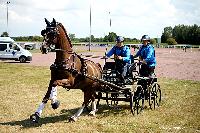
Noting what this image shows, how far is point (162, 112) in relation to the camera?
12844 millimetres

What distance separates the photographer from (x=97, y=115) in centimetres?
1214

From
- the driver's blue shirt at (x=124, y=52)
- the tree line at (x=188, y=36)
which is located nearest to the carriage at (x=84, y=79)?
the driver's blue shirt at (x=124, y=52)

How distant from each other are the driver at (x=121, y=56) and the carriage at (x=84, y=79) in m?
0.19

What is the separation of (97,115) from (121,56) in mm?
2300

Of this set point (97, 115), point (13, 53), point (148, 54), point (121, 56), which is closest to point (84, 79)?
point (97, 115)

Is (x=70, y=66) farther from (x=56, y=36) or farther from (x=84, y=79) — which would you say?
(x=56, y=36)

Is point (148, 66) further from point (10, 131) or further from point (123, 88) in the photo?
point (10, 131)

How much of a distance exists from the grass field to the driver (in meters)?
1.56

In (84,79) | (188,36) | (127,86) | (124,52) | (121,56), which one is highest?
(188,36)

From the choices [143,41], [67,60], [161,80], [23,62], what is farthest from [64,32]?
[23,62]

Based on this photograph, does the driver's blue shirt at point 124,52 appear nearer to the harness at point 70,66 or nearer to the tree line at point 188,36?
the harness at point 70,66

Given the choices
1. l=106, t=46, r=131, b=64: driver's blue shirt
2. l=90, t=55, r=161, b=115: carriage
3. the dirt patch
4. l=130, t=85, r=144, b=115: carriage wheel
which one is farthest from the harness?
the dirt patch

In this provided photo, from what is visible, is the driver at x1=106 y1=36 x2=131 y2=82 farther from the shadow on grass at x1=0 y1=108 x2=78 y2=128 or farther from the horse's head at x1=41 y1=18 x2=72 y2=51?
the shadow on grass at x1=0 y1=108 x2=78 y2=128

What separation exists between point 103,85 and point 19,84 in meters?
8.74
